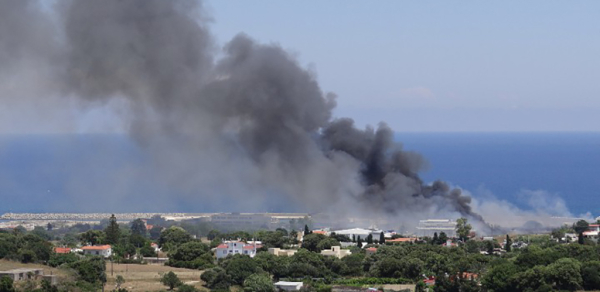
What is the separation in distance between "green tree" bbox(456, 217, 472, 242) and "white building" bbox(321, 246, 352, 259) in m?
8.71

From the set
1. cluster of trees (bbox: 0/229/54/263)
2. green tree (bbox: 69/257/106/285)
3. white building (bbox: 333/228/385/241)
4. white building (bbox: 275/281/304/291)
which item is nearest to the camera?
white building (bbox: 275/281/304/291)

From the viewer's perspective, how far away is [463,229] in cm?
5700

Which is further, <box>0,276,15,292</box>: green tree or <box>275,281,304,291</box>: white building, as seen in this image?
<box>275,281,304,291</box>: white building

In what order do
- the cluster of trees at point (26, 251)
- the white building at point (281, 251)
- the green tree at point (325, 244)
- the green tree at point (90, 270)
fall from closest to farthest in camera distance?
the green tree at point (90, 270) → the cluster of trees at point (26, 251) → the white building at point (281, 251) → the green tree at point (325, 244)

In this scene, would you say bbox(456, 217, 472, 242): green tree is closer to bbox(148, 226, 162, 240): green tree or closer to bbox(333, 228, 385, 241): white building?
bbox(333, 228, 385, 241): white building

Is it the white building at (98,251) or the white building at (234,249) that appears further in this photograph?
the white building at (98,251)

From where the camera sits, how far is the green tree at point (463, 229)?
56.6 metres

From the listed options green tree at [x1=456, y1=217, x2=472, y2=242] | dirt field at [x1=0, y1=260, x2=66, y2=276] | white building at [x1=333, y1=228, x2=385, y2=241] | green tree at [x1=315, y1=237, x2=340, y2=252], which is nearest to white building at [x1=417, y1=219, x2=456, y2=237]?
green tree at [x1=456, y1=217, x2=472, y2=242]

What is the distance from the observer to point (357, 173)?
202 ft

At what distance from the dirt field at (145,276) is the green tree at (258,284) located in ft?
6.78

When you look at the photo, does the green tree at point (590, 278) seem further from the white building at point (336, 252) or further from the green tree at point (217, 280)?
the green tree at point (217, 280)

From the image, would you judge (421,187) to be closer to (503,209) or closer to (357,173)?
(357,173)

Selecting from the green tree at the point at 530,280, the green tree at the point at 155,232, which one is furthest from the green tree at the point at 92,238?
the green tree at the point at 530,280

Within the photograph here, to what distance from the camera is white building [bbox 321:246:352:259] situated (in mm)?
49188
